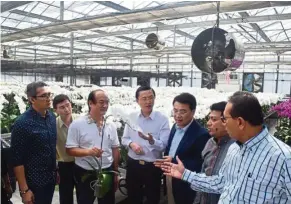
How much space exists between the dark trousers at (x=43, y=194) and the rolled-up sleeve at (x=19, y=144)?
0.24m

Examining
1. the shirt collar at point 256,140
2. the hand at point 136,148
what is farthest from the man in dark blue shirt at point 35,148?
the shirt collar at point 256,140

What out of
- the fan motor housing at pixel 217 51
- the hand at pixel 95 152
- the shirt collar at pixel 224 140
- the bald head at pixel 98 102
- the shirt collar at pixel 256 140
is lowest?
the hand at pixel 95 152

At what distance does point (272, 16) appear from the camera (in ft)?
22.5

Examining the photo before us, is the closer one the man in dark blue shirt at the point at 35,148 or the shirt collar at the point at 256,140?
the shirt collar at the point at 256,140

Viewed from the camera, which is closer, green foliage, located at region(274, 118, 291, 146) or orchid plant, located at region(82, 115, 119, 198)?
orchid plant, located at region(82, 115, 119, 198)

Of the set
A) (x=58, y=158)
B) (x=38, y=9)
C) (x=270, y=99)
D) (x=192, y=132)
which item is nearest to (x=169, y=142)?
(x=192, y=132)

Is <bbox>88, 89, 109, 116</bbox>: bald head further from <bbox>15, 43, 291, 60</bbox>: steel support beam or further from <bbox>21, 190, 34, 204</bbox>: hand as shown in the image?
<bbox>15, 43, 291, 60</bbox>: steel support beam

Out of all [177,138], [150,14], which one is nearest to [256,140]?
[177,138]

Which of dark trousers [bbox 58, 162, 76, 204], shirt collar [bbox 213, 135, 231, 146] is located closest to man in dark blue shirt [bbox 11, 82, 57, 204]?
dark trousers [bbox 58, 162, 76, 204]

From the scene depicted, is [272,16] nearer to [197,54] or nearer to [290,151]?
[197,54]

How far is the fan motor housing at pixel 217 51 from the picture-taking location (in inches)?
121

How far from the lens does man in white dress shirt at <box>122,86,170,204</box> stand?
7.48 ft

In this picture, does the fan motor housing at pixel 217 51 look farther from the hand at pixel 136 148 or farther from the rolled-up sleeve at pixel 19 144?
→ the rolled-up sleeve at pixel 19 144

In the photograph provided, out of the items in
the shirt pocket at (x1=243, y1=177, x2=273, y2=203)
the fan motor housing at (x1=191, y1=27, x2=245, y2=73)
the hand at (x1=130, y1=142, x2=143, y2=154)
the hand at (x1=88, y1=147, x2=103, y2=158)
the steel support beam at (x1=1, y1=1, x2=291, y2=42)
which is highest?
the steel support beam at (x1=1, y1=1, x2=291, y2=42)
